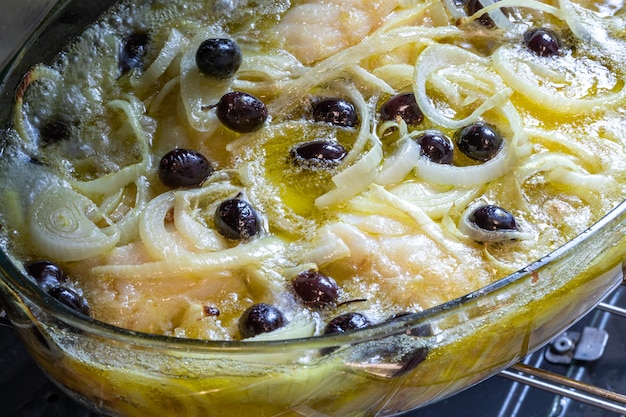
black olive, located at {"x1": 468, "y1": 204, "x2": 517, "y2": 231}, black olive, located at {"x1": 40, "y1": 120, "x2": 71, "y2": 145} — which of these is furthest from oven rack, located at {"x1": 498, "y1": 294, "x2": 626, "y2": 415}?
black olive, located at {"x1": 40, "y1": 120, "x2": 71, "y2": 145}

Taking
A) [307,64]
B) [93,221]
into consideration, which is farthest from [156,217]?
[307,64]

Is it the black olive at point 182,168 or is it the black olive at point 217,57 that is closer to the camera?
the black olive at point 182,168

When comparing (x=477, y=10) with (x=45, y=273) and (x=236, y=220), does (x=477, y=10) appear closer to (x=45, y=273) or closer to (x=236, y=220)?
(x=236, y=220)

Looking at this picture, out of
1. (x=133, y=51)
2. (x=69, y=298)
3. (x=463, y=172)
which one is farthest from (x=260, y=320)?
(x=133, y=51)

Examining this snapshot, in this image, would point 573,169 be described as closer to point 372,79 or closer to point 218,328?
point 372,79

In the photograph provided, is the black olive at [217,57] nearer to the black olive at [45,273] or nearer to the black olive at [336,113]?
the black olive at [336,113]

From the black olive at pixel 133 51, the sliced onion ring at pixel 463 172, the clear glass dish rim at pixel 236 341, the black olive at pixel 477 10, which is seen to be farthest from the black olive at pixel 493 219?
the black olive at pixel 133 51
